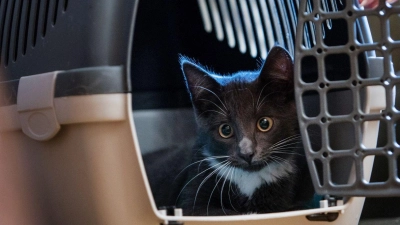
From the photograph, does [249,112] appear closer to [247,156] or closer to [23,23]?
[247,156]

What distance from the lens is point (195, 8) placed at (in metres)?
1.24

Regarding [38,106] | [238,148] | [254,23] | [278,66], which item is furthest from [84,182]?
[254,23]

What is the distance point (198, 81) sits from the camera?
3.54ft

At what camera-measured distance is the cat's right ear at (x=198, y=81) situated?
1.06 metres

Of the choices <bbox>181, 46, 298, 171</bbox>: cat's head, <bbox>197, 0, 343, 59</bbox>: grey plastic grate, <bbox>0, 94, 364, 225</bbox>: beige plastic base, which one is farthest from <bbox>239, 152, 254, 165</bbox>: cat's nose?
<bbox>197, 0, 343, 59</bbox>: grey plastic grate

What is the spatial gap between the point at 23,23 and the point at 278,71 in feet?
1.69

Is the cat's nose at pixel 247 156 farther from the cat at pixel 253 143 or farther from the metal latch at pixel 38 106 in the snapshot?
the metal latch at pixel 38 106

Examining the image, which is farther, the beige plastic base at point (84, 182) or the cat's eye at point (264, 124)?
the cat's eye at point (264, 124)

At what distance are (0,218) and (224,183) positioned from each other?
→ 47 centimetres

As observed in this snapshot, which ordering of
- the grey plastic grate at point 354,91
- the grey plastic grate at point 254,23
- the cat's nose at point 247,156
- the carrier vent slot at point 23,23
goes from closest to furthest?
the grey plastic grate at point 354,91, the carrier vent slot at point 23,23, the cat's nose at point 247,156, the grey plastic grate at point 254,23

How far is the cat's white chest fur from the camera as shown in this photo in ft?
3.53

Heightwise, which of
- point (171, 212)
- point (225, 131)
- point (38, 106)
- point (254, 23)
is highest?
point (254, 23)

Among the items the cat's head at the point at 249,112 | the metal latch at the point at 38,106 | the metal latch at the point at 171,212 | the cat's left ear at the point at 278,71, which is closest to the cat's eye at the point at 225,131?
the cat's head at the point at 249,112

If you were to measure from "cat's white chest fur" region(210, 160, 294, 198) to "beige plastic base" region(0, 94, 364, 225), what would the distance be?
15 centimetres
